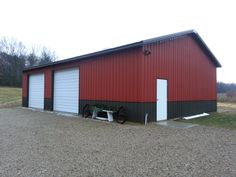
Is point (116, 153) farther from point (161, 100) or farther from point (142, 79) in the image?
point (161, 100)

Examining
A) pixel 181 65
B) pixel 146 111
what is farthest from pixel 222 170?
pixel 181 65

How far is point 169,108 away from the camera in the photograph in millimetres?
11406

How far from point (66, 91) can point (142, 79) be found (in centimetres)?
637

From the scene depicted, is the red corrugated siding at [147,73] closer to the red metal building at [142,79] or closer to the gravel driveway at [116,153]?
the red metal building at [142,79]

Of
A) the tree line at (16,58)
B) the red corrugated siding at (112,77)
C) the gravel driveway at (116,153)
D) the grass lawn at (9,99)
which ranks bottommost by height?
the gravel driveway at (116,153)

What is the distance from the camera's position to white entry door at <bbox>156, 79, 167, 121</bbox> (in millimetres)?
10611

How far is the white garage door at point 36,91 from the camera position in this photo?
16.8 meters

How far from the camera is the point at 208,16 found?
1368 centimetres

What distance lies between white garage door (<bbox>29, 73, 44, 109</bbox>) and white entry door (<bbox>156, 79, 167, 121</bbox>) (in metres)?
9.64

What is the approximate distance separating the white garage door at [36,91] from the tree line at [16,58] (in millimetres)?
29491

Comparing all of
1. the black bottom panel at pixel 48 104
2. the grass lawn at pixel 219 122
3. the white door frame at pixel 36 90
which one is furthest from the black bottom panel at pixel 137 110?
the white door frame at pixel 36 90

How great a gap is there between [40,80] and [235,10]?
1374cm

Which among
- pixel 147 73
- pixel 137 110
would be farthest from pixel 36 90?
pixel 147 73

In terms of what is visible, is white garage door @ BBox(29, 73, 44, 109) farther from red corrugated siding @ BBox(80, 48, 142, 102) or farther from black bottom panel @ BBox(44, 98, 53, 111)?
red corrugated siding @ BBox(80, 48, 142, 102)
